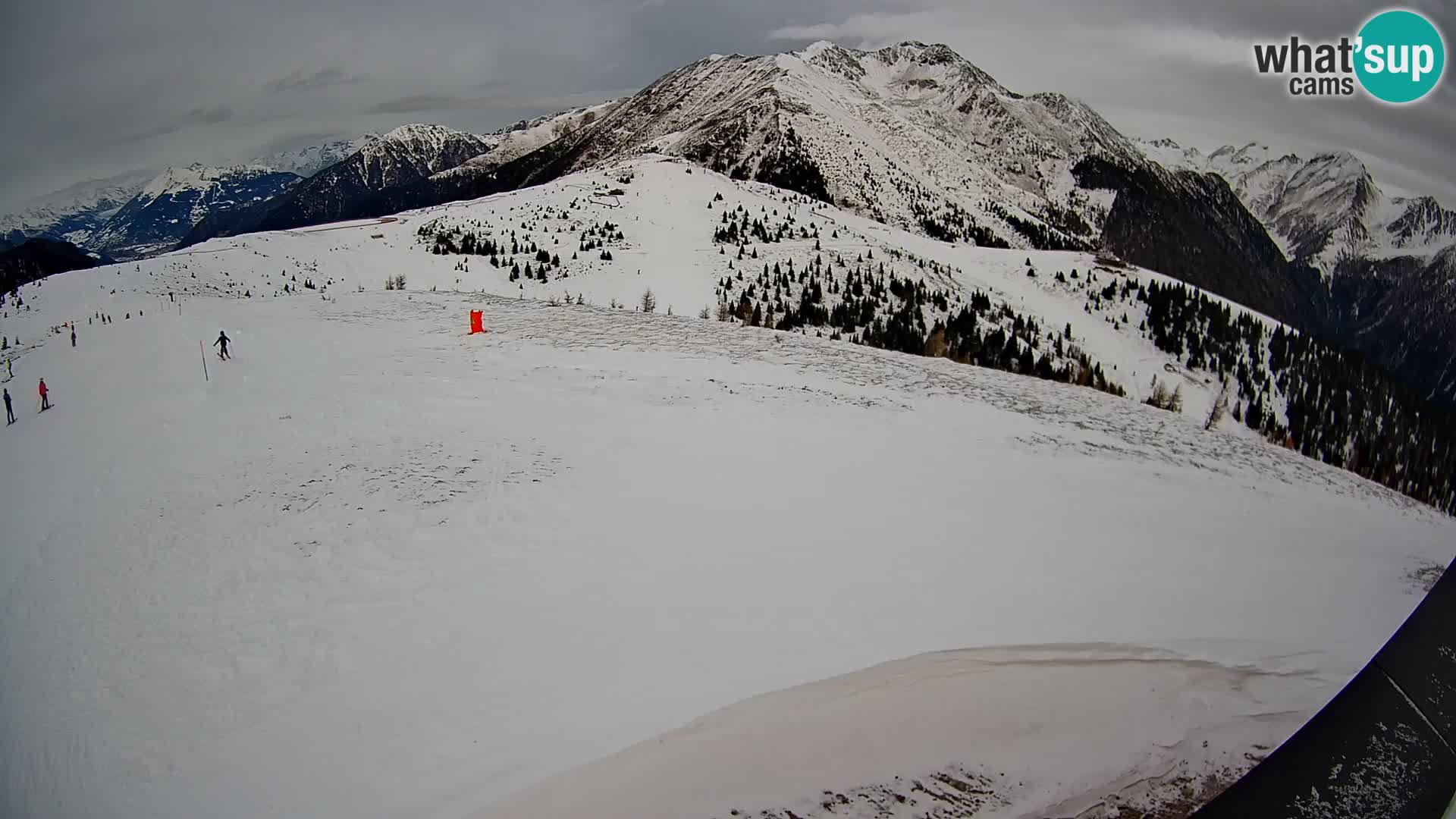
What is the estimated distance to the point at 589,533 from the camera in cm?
388

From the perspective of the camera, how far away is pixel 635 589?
328 cm

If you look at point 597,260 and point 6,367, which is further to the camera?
point 597,260

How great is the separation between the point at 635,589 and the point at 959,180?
9052 centimetres

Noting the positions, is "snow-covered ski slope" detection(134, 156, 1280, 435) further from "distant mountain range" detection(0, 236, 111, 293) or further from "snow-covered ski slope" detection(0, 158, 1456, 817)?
"snow-covered ski slope" detection(0, 158, 1456, 817)

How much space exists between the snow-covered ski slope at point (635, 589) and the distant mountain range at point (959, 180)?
90 centimetres

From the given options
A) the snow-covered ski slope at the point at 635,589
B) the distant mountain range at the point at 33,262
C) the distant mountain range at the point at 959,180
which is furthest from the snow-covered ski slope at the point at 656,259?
the snow-covered ski slope at the point at 635,589

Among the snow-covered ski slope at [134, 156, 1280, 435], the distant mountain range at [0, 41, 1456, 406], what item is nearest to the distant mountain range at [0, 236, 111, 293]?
the distant mountain range at [0, 41, 1456, 406]

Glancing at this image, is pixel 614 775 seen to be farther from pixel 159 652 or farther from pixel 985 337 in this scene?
pixel 985 337

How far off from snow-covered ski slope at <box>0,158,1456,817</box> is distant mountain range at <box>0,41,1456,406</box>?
895 mm

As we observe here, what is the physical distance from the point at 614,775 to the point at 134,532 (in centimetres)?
401

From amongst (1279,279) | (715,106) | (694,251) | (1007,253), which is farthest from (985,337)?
(1279,279)

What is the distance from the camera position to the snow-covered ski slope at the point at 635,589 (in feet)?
5.31

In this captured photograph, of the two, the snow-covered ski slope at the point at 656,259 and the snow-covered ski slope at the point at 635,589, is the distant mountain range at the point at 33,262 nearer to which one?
the snow-covered ski slope at the point at 635,589

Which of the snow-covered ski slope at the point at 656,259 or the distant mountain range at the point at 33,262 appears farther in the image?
the snow-covered ski slope at the point at 656,259
